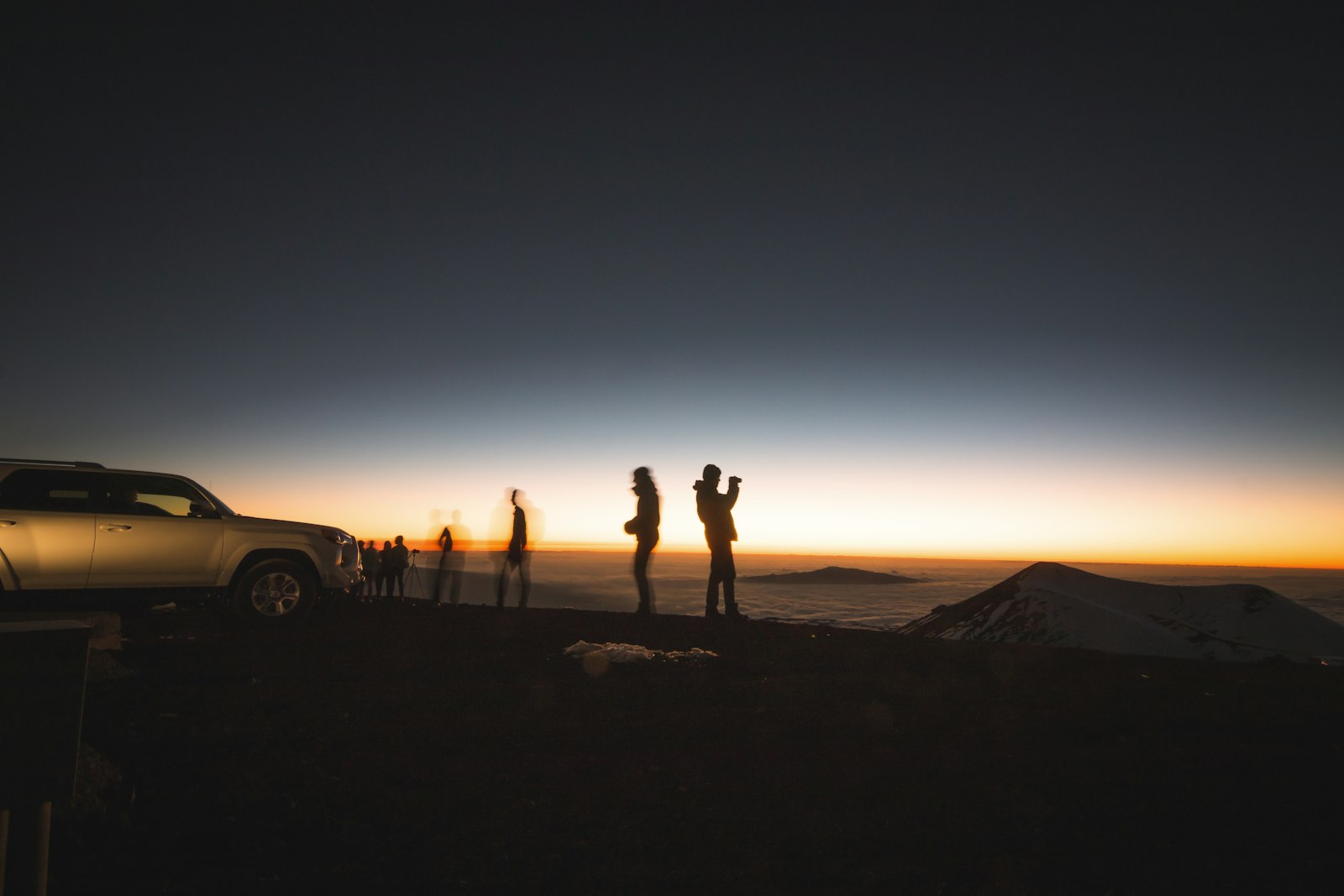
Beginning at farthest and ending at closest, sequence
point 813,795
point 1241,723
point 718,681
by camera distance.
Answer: point 718,681
point 1241,723
point 813,795

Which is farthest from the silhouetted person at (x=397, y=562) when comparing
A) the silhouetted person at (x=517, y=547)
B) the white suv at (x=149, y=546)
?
the white suv at (x=149, y=546)

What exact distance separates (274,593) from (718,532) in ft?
17.9

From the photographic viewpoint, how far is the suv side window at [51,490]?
687 cm

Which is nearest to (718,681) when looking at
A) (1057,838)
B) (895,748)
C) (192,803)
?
(895,748)

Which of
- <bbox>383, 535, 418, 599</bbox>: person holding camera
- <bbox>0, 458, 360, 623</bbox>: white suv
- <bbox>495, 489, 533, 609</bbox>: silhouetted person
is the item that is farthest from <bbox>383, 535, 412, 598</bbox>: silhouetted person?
<bbox>0, 458, 360, 623</bbox>: white suv

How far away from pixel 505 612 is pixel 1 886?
34.0 feet

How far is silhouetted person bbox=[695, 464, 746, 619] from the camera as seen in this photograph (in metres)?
9.84

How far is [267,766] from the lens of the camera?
132 inches

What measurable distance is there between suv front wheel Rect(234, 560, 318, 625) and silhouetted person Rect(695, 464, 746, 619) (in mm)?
4914

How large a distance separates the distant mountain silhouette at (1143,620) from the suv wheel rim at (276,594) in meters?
8.01

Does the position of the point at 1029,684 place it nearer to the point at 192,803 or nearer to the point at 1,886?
the point at 192,803

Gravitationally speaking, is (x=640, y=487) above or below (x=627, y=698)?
above

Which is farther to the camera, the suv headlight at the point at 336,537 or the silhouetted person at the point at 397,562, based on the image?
the silhouetted person at the point at 397,562

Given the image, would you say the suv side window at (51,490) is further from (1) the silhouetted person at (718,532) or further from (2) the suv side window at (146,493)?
(1) the silhouetted person at (718,532)
